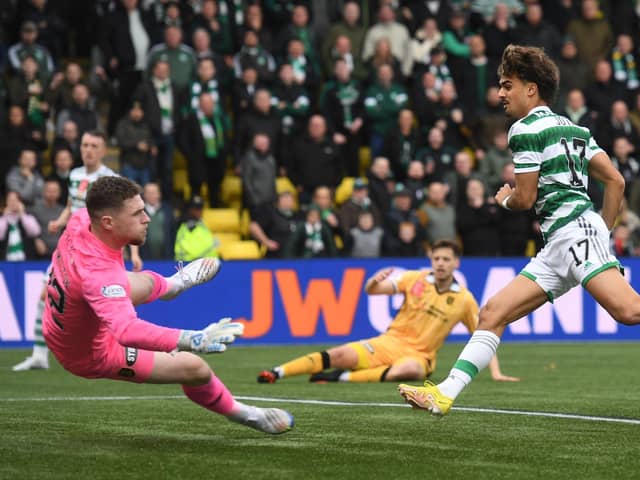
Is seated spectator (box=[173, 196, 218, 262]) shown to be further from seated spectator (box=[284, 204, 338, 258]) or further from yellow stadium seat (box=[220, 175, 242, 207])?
yellow stadium seat (box=[220, 175, 242, 207])

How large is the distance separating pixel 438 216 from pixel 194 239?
162 inches

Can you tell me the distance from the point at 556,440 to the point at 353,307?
11120 mm

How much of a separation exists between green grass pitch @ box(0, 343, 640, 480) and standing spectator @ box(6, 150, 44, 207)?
6474mm

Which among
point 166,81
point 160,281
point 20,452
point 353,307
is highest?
point 166,81

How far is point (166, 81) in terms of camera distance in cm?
1980

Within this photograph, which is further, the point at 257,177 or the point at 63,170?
the point at 257,177

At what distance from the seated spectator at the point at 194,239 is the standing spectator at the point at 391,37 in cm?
498

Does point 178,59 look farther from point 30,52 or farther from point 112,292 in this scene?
point 112,292

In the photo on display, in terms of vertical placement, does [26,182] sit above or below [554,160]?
below

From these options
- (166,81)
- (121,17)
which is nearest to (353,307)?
(166,81)

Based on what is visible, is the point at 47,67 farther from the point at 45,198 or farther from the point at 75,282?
the point at 75,282

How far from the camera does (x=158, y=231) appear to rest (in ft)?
62.4

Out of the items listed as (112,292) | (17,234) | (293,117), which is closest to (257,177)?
(293,117)

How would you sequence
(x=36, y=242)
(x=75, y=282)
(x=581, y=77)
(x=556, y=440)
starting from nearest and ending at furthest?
(x=75, y=282) → (x=556, y=440) → (x=36, y=242) → (x=581, y=77)
